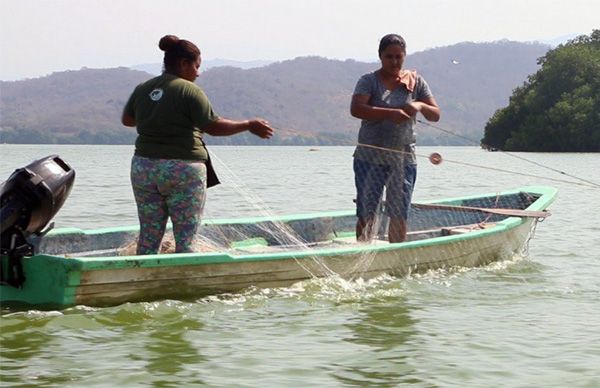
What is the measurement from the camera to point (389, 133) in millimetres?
9305

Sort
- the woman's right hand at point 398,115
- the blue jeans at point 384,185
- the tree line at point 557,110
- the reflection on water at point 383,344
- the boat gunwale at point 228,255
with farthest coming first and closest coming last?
the tree line at point 557,110, the blue jeans at point 384,185, the woman's right hand at point 398,115, the boat gunwale at point 228,255, the reflection on water at point 383,344

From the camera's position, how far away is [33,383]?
5785 mm

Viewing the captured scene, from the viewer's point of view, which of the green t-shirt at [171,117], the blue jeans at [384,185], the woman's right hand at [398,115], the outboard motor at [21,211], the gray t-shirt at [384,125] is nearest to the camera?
the outboard motor at [21,211]

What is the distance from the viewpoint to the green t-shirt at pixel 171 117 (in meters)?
7.44

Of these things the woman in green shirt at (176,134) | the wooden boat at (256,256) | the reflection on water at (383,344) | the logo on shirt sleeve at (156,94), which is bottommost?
the reflection on water at (383,344)

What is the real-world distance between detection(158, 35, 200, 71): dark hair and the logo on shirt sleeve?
0.20 metres

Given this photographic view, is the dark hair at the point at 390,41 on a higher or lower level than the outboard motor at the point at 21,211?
higher

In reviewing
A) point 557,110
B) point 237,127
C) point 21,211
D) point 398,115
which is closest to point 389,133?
point 398,115

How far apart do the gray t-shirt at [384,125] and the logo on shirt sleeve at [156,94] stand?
223 cm

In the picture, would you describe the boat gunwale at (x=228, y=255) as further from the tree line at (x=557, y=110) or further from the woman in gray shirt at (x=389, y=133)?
the tree line at (x=557, y=110)

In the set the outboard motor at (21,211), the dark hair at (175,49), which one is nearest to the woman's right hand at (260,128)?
the dark hair at (175,49)

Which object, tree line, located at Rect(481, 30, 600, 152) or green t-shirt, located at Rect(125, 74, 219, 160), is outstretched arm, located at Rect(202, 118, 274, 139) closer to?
green t-shirt, located at Rect(125, 74, 219, 160)

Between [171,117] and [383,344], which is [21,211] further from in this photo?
[383,344]

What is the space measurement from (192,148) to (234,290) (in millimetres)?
1201
